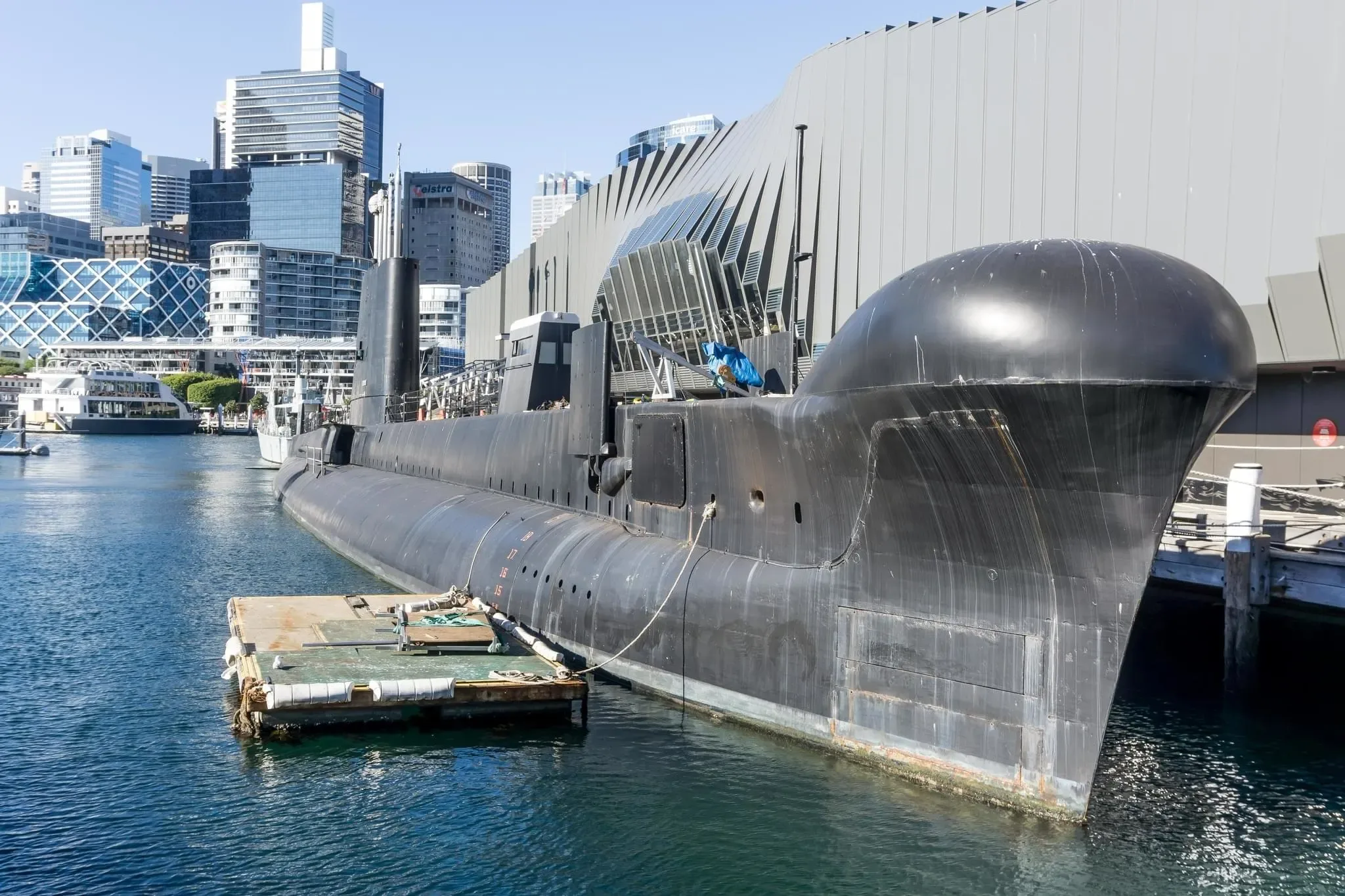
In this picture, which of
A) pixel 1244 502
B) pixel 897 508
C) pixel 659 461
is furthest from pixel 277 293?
pixel 897 508

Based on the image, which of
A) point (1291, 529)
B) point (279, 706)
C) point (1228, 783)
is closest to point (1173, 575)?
point (1291, 529)

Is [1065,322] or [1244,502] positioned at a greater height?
[1065,322]

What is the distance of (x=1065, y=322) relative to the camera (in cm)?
926

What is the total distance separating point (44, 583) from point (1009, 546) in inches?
847

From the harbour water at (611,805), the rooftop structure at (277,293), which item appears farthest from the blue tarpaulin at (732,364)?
the rooftop structure at (277,293)

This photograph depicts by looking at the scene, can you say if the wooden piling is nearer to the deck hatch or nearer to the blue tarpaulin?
the blue tarpaulin

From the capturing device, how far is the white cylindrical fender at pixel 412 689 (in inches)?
503

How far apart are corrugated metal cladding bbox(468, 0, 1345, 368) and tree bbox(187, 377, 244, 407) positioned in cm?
11358

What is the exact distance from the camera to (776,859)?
978 centimetres

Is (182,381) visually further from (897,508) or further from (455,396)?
(897,508)

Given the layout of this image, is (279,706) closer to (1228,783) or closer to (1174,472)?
(1174,472)

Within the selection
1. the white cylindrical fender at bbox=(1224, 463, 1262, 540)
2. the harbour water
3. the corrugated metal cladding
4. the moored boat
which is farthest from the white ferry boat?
the white cylindrical fender at bbox=(1224, 463, 1262, 540)

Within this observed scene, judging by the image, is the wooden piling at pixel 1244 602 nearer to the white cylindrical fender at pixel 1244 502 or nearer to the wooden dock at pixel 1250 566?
the wooden dock at pixel 1250 566

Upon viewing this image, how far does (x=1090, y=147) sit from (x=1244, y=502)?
12164 millimetres
